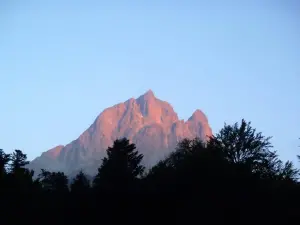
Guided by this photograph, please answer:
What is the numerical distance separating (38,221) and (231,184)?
1343 centimetres

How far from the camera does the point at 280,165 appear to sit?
51.8 metres

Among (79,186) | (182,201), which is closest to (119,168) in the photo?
(79,186)

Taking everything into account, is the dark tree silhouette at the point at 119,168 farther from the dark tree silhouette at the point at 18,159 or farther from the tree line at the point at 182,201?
the dark tree silhouette at the point at 18,159

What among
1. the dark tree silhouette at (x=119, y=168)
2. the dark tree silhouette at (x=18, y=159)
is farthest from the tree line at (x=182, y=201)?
the dark tree silhouette at (x=18, y=159)

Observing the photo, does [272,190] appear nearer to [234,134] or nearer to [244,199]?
[244,199]

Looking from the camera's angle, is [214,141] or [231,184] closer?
[231,184]

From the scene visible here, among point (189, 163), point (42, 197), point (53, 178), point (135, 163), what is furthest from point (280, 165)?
point (53, 178)

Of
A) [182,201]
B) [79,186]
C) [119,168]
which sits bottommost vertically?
[182,201]

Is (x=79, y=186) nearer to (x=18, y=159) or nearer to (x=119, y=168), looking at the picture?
(x=119, y=168)

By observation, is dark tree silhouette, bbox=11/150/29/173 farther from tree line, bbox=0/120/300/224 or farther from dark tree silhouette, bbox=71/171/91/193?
tree line, bbox=0/120/300/224

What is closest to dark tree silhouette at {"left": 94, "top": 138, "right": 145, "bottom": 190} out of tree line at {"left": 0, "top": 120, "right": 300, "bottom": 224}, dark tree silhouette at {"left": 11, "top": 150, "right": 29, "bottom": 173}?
tree line at {"left": 0, "top": 120, "right": 300, "bottom": 224}

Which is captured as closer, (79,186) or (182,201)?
(182,201)

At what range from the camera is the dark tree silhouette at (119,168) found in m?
44.8

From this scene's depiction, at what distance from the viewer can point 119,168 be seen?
→ 49.1 metres
